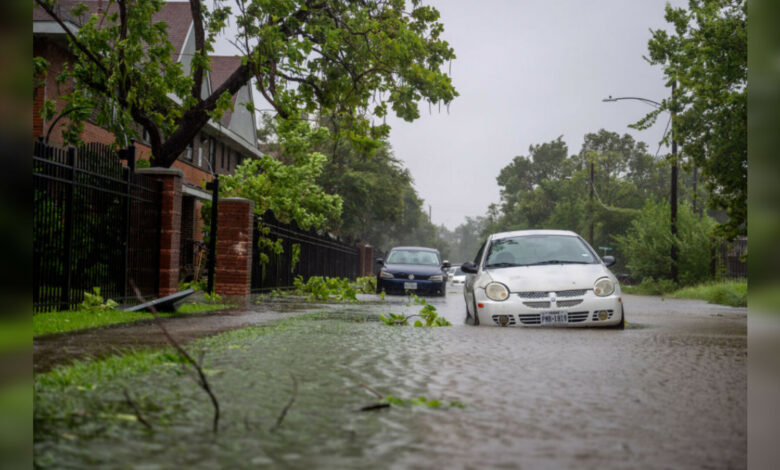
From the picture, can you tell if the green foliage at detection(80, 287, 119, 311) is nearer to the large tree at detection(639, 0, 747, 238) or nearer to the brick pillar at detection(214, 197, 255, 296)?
the brick pillar at detection(214, 197, 255, 296)

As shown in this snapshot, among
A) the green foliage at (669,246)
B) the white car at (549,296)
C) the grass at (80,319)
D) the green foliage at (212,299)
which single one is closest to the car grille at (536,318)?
the white car at (549,296)

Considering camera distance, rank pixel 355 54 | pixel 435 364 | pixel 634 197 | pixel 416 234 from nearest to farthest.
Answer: pixel 435 364 < pixel 355 54 < pixel 634 197 < pixel 416 234

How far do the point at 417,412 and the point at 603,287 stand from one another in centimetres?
655

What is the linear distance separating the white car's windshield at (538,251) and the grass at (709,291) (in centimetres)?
1148

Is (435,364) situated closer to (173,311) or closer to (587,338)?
(587,338)

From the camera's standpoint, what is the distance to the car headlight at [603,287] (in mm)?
9562

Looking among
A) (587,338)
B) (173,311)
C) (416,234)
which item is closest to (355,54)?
(173,311)

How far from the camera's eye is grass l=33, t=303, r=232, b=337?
693 cm

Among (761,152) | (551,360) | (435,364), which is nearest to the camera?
(761,152)

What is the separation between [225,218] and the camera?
15438mm

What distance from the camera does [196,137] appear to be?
102ft

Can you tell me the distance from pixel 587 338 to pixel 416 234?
328 ft

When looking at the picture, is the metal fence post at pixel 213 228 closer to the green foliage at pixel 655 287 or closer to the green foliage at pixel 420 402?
the green foliage at pixel 420 402

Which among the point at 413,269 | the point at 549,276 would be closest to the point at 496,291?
the point at 549,276
